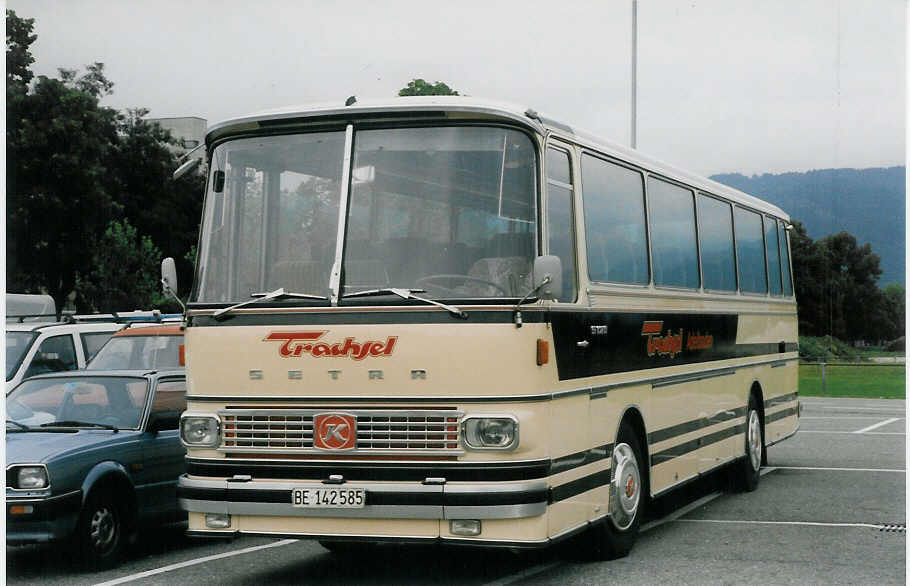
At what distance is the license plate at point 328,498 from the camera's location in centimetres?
848

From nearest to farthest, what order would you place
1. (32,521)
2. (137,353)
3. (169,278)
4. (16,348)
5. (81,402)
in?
(169,278), (32,521), (81,402), (137,353), (16,348)

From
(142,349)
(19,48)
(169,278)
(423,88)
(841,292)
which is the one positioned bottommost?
(142,349)

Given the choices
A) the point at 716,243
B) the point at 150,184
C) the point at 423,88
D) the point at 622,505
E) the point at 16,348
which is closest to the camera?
the point at 622,505

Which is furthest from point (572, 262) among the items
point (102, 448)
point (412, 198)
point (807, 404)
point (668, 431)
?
point (807, 404)

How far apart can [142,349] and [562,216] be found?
8.26 metres

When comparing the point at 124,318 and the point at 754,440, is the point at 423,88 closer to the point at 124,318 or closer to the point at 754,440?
the point at 124,318

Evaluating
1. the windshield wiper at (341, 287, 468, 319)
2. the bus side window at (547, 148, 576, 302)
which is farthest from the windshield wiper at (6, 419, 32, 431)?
the bus side window at (547, 148, 576, 302)

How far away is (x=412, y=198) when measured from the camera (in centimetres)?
888

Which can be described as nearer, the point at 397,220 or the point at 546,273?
the point at 546,273

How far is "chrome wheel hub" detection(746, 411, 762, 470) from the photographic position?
15.1 meters

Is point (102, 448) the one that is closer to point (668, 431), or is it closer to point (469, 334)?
point (469, 334)

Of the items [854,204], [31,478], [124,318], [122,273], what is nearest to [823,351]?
[122,273]

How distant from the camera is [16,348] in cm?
1669

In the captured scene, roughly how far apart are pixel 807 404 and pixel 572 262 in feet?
90.6
